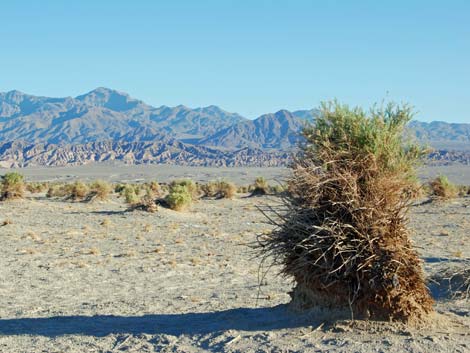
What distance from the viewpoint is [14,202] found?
32.8 metres

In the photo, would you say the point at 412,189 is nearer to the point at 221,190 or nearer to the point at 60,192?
the point at 221,190

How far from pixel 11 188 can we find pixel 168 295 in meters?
23.6

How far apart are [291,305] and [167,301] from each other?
11.4ft

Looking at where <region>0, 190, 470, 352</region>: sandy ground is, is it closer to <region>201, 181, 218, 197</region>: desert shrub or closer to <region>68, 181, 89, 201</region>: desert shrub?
<region>68, 181, 89, 201</region>: desert shrub

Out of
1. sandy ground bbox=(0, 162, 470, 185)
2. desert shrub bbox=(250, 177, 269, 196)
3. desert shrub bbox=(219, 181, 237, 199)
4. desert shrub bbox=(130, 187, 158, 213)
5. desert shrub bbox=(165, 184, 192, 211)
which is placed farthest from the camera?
sandy ground bbox=(0, 162, 470, 185)

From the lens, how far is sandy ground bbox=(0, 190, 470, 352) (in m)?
8.37

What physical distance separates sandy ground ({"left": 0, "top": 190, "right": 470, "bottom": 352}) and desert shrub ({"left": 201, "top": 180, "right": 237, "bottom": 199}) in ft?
50.3

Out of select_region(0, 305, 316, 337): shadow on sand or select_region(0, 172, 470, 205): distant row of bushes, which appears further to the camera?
select_region(0, 172, 470, 205): distant row of bushes

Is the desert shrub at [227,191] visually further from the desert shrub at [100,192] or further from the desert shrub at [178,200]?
the desert shrub at [178,200]

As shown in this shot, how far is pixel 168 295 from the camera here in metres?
12.9

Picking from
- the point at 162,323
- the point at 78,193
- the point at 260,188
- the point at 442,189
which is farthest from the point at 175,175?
the point at 162,323

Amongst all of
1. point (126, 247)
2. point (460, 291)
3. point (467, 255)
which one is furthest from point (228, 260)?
point (460, 291)

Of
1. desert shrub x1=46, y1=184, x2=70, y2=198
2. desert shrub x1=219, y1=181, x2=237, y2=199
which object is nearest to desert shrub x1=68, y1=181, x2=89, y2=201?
desert shrub x1=46, y1=184, x2=70, y2=198

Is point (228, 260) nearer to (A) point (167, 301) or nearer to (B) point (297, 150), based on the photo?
(A) point (167, 301)
